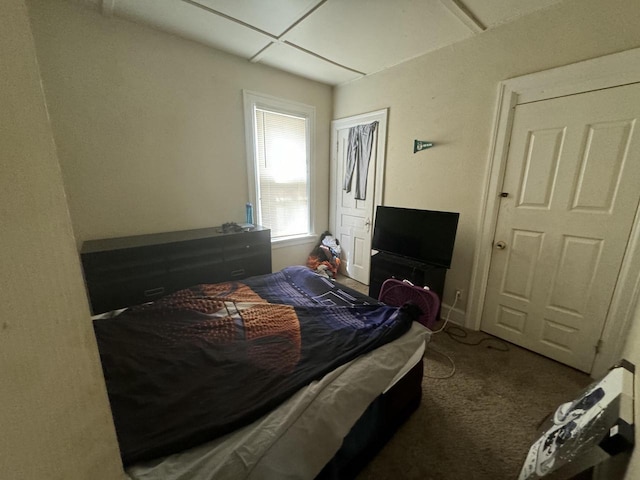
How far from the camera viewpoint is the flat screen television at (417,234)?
2283 mm

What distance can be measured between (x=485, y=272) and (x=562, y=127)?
1.24 metres

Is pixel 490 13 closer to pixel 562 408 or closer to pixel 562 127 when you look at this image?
pixel 562 127

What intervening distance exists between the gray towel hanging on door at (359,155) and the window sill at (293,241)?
88 centimetres

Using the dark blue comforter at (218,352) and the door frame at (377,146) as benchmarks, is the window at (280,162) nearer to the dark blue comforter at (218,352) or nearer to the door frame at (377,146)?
the door frame at (377,146)

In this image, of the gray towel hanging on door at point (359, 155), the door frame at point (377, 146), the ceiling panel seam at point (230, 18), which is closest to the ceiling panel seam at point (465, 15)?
the door frame at point (377, 146)

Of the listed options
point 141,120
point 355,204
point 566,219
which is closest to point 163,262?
point 141,120

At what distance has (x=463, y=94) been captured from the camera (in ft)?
7.48

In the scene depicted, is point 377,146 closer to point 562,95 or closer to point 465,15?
point 465,15

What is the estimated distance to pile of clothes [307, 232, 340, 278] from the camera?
3553mm

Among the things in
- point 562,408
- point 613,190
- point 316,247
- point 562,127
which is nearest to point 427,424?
point 562,408

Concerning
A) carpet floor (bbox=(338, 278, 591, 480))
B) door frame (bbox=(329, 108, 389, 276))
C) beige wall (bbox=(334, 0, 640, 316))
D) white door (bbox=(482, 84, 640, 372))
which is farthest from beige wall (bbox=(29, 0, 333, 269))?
white door (bbox=(482, 84, 640, 372))

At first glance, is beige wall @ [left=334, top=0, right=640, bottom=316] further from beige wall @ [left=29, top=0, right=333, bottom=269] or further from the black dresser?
the black dresser

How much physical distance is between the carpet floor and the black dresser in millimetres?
1915

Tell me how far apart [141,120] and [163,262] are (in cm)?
129
